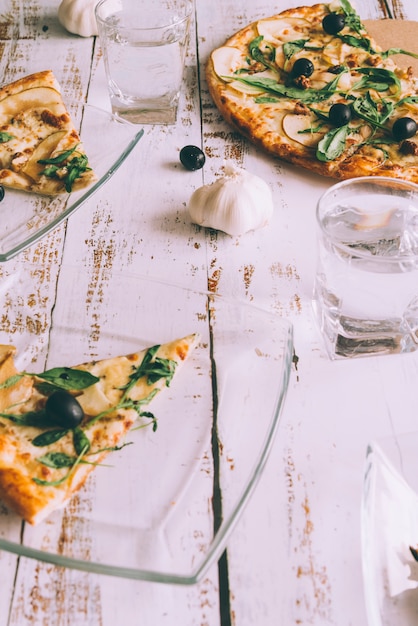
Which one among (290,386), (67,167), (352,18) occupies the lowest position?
(290,386)

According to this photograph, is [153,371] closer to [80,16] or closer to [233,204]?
[233,204]

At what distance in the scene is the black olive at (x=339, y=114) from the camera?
6.72ft

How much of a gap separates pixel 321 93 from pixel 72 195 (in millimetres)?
808

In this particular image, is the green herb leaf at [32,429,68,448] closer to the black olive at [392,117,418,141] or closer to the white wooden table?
the white wooden table

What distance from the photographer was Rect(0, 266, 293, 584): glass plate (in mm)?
1154

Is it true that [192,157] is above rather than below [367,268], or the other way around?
below

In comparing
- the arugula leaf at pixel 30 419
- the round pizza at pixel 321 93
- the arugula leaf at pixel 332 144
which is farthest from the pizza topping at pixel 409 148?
the arugula leaf at pixel 30 419

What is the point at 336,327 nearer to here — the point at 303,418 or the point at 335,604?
the point at 303,418

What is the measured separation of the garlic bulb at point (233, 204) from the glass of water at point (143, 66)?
47 cm

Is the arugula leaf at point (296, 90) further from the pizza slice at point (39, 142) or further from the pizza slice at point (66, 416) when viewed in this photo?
the pizza slice at point (66, 416)

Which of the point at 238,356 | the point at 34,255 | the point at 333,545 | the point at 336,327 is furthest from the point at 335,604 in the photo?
the point at 34,255

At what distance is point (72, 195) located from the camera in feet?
5.97

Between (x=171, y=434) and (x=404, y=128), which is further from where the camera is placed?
(x=404, y=128)

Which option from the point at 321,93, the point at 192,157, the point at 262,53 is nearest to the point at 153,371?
the point at 192,157
